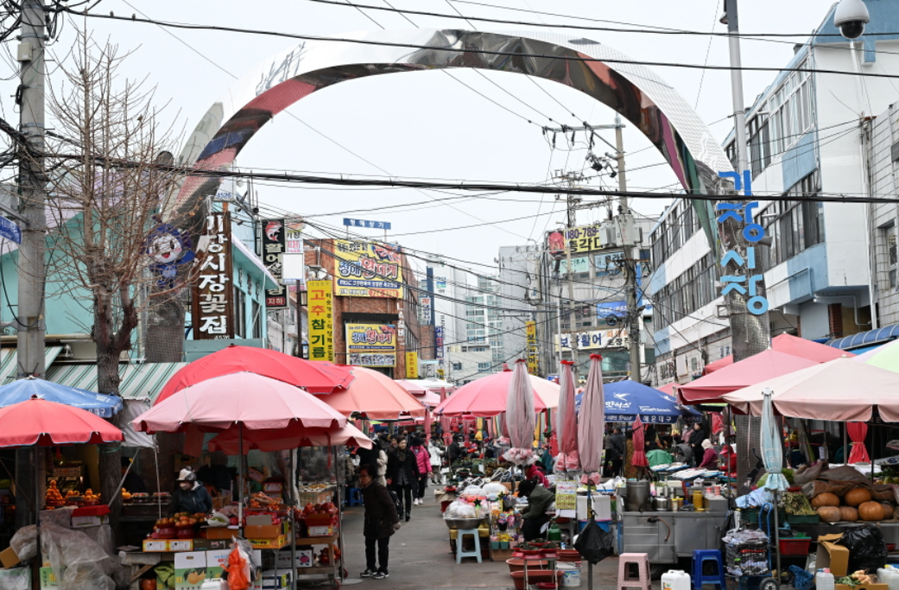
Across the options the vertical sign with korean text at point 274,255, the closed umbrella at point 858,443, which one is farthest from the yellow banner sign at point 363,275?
the closed umbrella at point 858,443

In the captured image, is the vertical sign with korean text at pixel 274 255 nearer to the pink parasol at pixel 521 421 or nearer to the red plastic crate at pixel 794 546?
the pink parasol at pixel 521 421

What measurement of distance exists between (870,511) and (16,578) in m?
11.1

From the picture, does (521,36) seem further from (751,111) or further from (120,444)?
(751,111)

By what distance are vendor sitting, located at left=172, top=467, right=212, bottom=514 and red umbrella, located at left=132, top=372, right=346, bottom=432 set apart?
1125 millimetres

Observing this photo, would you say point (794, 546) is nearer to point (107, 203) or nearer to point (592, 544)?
point (592, 544)

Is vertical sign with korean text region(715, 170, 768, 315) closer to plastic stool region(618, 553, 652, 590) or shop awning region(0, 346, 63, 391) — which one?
plastic stool region(618, 553, 652, 590)

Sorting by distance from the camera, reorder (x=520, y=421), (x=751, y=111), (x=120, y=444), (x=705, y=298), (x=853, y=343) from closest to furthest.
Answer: (x=120, y=444) → (x=520, y=421) → (x=853, y=343) → (x=751, y=111) → (x=705, y=298)

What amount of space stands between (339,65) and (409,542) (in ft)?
32.4

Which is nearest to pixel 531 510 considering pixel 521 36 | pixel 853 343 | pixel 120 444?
pixel 120 444

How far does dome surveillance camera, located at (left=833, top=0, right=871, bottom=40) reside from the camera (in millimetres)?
13336

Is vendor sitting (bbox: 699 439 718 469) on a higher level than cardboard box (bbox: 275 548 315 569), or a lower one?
higher

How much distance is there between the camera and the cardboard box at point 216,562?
39.8ft

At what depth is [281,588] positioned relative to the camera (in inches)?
492

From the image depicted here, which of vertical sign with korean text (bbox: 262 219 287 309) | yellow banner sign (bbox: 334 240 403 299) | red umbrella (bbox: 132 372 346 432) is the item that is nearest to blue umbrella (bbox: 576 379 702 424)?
red umbrella (bbox: 132 372 346 432)
